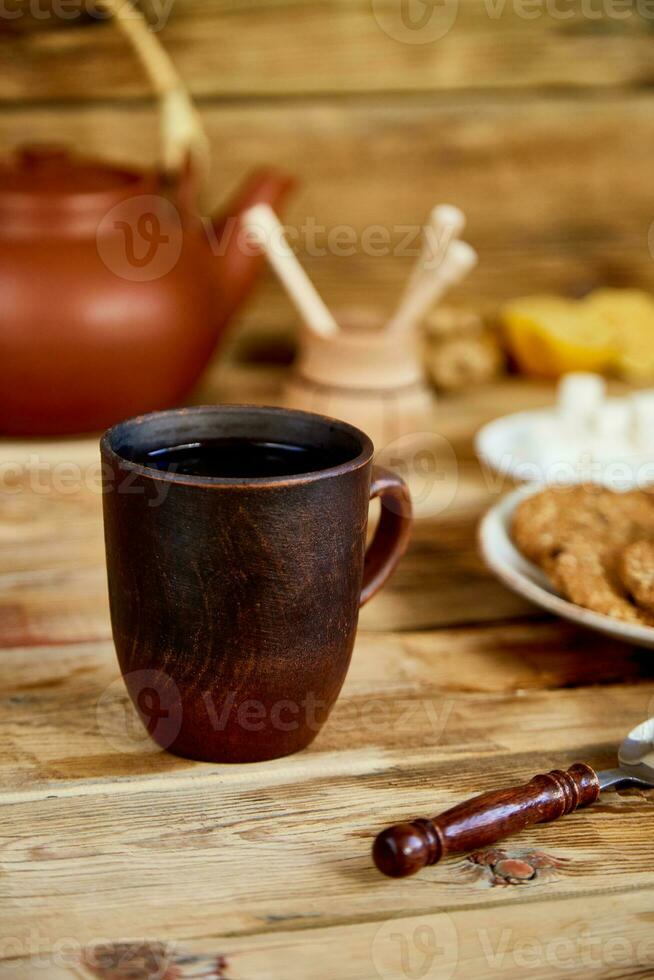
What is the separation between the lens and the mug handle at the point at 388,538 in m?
0.65

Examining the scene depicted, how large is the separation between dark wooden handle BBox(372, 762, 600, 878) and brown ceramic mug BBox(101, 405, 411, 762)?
11cm

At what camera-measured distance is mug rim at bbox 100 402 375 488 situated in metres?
0.55

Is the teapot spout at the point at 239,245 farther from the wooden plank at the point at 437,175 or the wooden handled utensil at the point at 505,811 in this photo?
the wooden handled utensil at the point at 505,811

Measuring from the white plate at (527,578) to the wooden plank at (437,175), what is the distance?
69 cm

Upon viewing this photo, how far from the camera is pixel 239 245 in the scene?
4.21 ft

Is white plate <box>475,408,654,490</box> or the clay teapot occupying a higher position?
the clay teapot

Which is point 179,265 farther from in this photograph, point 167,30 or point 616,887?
point 616,887

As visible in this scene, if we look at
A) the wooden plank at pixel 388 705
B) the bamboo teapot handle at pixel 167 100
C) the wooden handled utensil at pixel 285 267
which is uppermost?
the bamboo teapot handle at pixel 167 100

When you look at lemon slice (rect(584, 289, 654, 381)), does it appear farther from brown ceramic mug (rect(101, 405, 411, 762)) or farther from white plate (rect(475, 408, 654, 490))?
brown ceramic mug (rect(101, 405, 411, 762))

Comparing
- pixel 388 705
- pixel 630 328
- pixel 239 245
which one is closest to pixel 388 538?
pixel 388 705

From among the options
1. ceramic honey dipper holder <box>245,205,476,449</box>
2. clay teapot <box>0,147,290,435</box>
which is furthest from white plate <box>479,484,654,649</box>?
clay teapot <box>0,147,290,435</box>

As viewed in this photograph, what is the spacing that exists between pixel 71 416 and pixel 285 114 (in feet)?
1.78

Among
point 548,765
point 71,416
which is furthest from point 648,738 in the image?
point 71,416

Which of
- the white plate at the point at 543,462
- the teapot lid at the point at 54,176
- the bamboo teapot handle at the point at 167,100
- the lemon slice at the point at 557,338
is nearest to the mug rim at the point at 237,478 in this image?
the white plate at the point at 543,462
